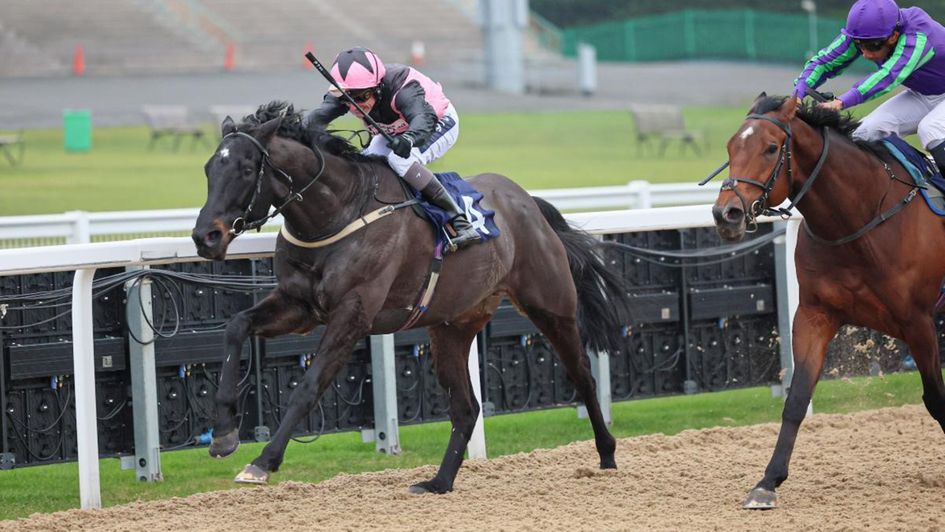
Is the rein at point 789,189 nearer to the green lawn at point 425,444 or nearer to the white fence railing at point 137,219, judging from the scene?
the green lawn at point 425,444

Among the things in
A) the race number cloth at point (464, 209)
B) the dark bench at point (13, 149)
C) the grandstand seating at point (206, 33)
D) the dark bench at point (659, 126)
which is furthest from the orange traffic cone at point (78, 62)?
the race number cloth at point (464, 209)

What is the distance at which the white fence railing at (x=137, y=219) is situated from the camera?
1099cm

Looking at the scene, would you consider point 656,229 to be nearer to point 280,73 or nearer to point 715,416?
point 715,416

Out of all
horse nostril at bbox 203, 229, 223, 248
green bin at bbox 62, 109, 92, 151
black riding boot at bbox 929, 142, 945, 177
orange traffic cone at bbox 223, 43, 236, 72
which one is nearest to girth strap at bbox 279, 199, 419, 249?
horse nostril at bbox 203, 229, 223, 248

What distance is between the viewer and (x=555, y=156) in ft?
83.0

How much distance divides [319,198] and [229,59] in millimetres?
34538

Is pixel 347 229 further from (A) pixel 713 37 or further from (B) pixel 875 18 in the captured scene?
(A) pixel 713 37

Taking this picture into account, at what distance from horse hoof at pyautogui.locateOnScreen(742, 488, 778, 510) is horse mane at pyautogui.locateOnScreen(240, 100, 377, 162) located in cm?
226

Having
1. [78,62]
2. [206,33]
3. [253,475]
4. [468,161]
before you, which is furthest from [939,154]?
[206,33]

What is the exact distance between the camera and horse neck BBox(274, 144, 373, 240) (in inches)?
235

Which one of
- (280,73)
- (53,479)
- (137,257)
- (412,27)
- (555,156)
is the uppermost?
(412,27)

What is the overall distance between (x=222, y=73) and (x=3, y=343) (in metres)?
32.4

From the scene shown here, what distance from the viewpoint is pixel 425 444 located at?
8078 mm

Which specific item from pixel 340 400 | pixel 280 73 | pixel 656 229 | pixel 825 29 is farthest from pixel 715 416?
pixel 825 29
